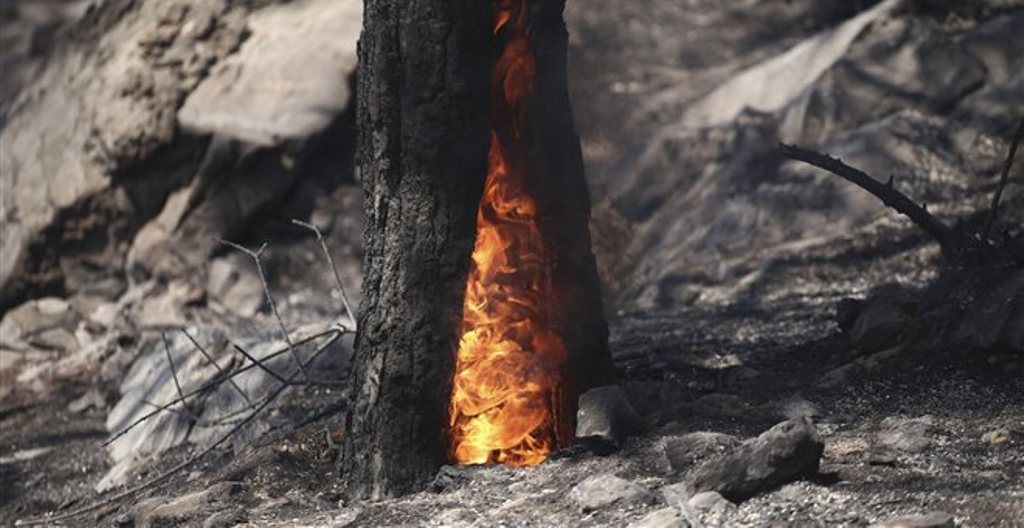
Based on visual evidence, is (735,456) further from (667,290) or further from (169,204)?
(169,204)

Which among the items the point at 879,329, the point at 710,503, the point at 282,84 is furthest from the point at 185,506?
the point at 282,84

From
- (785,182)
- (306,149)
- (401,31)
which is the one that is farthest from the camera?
(306,149)

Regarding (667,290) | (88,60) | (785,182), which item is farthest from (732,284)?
(88,60)

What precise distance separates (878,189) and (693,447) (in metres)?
1.71

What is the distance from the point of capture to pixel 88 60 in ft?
A: 32.5

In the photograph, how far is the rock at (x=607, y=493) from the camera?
13.9 ft

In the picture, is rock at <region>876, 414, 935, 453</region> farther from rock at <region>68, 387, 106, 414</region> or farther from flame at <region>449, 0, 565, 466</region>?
rock at <region>68, 387, 106, 414</region>

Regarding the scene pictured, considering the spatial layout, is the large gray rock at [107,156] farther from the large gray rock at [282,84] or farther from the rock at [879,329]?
the rock at [879,329]

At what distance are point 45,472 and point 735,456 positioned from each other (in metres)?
4.09

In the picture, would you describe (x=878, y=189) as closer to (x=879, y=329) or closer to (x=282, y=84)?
(x=879, y=329)

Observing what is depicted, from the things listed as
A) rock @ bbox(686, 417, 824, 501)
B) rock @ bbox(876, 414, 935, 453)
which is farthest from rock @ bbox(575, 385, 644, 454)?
rock @ bbox(876, 414, 935, 453)

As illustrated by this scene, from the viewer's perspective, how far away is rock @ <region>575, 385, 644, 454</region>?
470cm

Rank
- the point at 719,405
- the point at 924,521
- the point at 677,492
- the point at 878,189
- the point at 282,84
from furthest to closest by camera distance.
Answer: the point at 282,84, the point at 878,189, the point at 719,405, the point at 677,492, the point at 924,521

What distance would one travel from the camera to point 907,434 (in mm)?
4500
